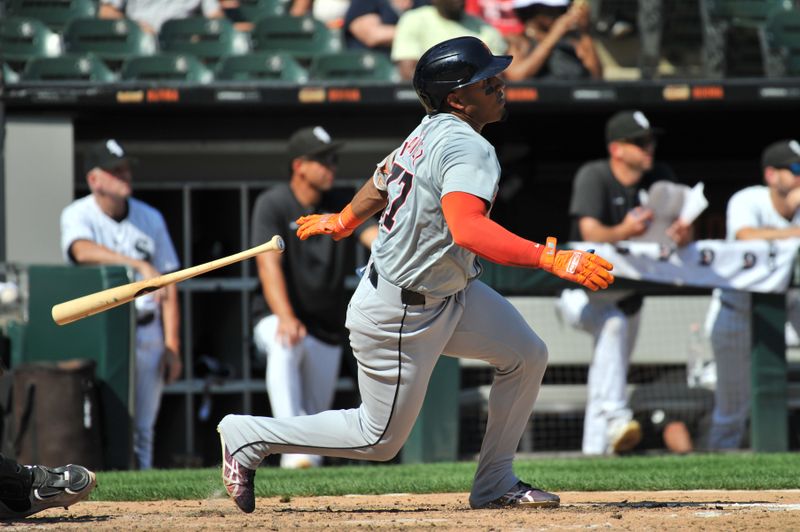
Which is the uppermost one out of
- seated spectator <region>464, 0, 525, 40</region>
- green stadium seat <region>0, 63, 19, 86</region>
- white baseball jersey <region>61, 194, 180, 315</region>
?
seated spectator <region>464, 0, 525, 40</region>

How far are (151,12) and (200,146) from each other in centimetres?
155

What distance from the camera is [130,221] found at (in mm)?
7258

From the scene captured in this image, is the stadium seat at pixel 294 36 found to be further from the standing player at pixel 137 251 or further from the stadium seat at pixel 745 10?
the stadium seat at pixel 745 10

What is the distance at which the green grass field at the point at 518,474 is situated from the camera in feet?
17.4

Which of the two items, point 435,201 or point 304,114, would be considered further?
point 304,114

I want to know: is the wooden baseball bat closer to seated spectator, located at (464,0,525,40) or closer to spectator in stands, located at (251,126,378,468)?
spectator in stands, located at (251,126,378,468)

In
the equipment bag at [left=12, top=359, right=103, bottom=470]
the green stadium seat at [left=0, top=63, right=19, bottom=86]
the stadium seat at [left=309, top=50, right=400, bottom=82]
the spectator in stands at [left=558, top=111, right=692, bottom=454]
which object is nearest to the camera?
the equipment bag at [left=12, top=359, right=103, bottom=470]

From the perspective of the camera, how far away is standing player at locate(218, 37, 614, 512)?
13.0 ft

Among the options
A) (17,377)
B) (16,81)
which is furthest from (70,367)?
(16,81)

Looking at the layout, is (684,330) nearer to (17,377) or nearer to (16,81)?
(17,377)

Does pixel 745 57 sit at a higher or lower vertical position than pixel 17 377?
higher

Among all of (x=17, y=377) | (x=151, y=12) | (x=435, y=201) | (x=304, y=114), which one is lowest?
(x=17, y=377)

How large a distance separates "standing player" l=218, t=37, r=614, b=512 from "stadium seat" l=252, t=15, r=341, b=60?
508 centimetres

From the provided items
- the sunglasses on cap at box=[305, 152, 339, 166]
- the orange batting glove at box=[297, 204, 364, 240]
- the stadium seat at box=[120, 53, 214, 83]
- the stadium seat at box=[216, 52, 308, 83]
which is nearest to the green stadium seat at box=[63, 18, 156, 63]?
the stadium seat at box=[120, 53, 214, 83]
